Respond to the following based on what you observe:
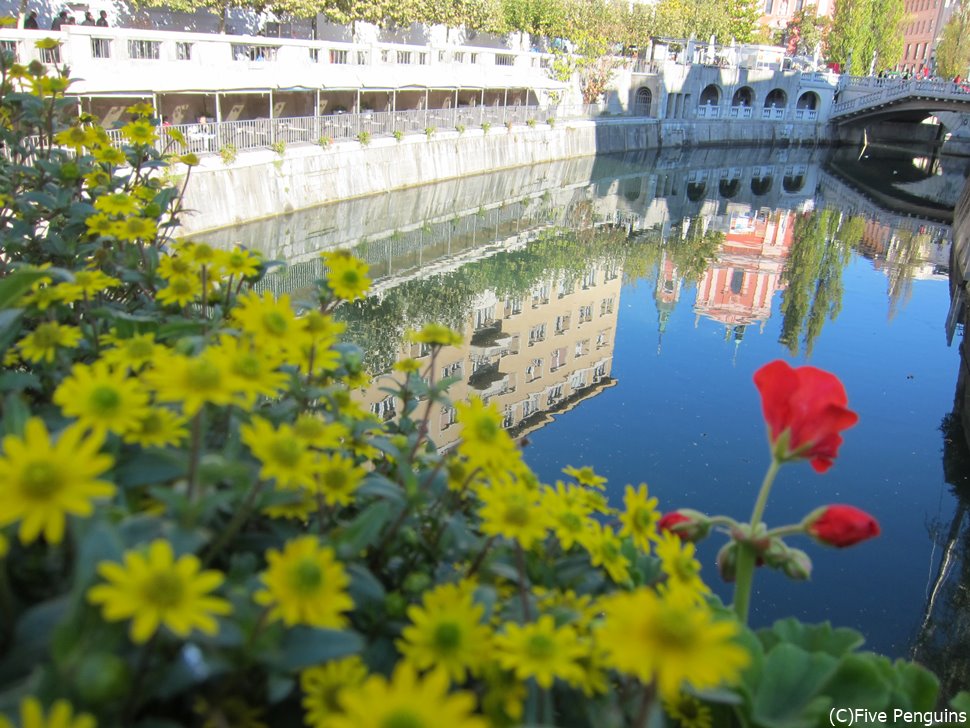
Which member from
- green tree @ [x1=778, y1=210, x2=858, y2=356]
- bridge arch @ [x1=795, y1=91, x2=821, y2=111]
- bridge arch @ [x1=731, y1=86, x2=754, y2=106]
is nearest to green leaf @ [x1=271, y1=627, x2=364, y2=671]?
green tree @ [x1=778, y1=210, x2=858, y2=356]

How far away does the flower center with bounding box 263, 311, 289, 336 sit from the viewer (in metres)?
1.36

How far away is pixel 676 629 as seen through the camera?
0.90m

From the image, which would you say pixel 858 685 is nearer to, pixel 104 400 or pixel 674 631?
pixel 674 631

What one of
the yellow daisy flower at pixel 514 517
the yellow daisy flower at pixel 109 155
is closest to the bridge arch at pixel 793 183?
the yellow daisy flower at pixel 109 155

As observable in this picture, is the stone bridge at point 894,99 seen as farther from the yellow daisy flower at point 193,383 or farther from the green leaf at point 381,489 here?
the yellow daisy flower at point 193,383

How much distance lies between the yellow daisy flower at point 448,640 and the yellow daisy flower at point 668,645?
22 centimetres

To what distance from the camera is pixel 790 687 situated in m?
1.60

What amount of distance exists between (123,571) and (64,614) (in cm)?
12

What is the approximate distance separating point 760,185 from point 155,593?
3346 centimetres

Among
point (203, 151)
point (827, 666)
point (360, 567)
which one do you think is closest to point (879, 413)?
point (827, 666)

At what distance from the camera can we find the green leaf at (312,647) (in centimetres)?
101

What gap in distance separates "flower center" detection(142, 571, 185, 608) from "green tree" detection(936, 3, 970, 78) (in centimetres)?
5958

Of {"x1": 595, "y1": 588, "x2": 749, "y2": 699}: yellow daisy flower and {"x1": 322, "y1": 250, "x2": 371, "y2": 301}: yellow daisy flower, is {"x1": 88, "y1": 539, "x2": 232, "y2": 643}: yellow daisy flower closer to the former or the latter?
{"x1": 595, "y1": 588, "x2": 749, "y2": 699}: yellow daisy flower

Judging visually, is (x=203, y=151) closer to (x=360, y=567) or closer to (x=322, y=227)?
(x=322, y=227)
